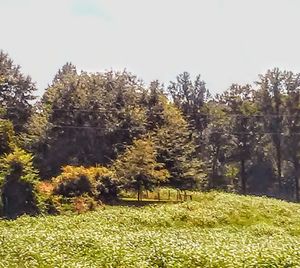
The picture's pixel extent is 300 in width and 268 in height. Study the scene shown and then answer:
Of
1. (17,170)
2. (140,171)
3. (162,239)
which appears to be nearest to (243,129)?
(140,171)

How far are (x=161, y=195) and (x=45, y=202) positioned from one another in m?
16.0

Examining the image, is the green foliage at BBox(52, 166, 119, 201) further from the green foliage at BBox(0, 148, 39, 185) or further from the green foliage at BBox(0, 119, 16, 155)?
the green foliage at BBox(0, 119, 16, 155)

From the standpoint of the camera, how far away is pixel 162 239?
24.7 metres

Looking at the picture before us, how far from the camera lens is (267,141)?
253 feet

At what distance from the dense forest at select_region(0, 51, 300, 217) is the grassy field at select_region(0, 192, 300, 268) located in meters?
8.45

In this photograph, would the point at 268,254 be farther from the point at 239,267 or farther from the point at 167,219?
the point at 167,219

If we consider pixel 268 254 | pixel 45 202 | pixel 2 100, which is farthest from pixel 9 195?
pixel 2 100

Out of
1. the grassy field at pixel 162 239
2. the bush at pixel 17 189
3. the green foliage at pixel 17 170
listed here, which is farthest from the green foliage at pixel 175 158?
the bush at pixel 17 189

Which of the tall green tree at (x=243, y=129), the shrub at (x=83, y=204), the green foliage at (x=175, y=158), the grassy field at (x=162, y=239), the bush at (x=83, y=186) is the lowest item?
the grassy field at (x=162, y=239)

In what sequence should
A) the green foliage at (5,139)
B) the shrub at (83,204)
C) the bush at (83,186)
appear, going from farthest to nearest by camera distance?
the green foliage at (5,139) → the bush at (83,186) → the shrub at (83,204)

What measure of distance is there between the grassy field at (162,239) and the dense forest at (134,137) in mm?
8451

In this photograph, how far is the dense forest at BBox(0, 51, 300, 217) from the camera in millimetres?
44344

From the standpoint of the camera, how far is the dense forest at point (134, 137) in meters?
44.3

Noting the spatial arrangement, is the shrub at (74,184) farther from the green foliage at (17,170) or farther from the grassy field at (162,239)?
the grassy field at (162,239)
